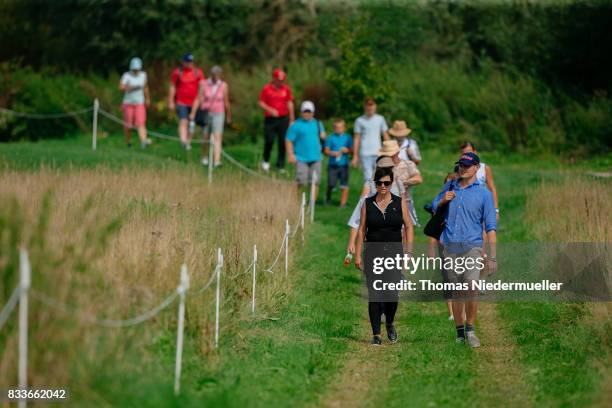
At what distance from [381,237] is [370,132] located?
351 inches

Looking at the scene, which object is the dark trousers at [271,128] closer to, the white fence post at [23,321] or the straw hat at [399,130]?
the straw hat at [399,130]

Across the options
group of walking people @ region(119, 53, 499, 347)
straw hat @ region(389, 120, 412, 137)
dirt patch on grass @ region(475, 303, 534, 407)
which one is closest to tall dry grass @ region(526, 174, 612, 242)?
group of walking people @ region(119, 53, 499, 347)

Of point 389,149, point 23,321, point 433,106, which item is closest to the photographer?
point 23,321

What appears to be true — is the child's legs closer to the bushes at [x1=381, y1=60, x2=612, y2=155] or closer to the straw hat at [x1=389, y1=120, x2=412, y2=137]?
the straw hat at [x1=389, y1=120, x2=412, y2=137]

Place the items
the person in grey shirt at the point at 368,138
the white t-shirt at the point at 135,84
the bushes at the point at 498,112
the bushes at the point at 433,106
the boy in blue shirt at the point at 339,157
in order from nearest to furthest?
the person in grey shirt at the point at 368,138 → the boy in blue shirt at the point at 339,157 → the white t-shirt at the point at 135,84 → the bushes at the point at 498,112 → the bushes at the point at 433,106

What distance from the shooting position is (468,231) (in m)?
12.9

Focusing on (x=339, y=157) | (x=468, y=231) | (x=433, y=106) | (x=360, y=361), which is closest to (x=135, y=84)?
(x=339, y=157)

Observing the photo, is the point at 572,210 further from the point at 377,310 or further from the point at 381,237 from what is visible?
the point at 377,310

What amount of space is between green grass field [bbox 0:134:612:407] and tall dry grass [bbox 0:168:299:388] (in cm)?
22

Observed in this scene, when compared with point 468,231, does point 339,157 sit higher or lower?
higher

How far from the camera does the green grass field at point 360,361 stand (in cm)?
991

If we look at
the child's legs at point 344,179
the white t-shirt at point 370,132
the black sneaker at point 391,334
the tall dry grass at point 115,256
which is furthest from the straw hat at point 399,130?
the child's legs at point 344,179

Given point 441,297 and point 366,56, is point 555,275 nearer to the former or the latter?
point 441,297

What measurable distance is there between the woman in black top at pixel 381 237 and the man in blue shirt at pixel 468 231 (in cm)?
52
